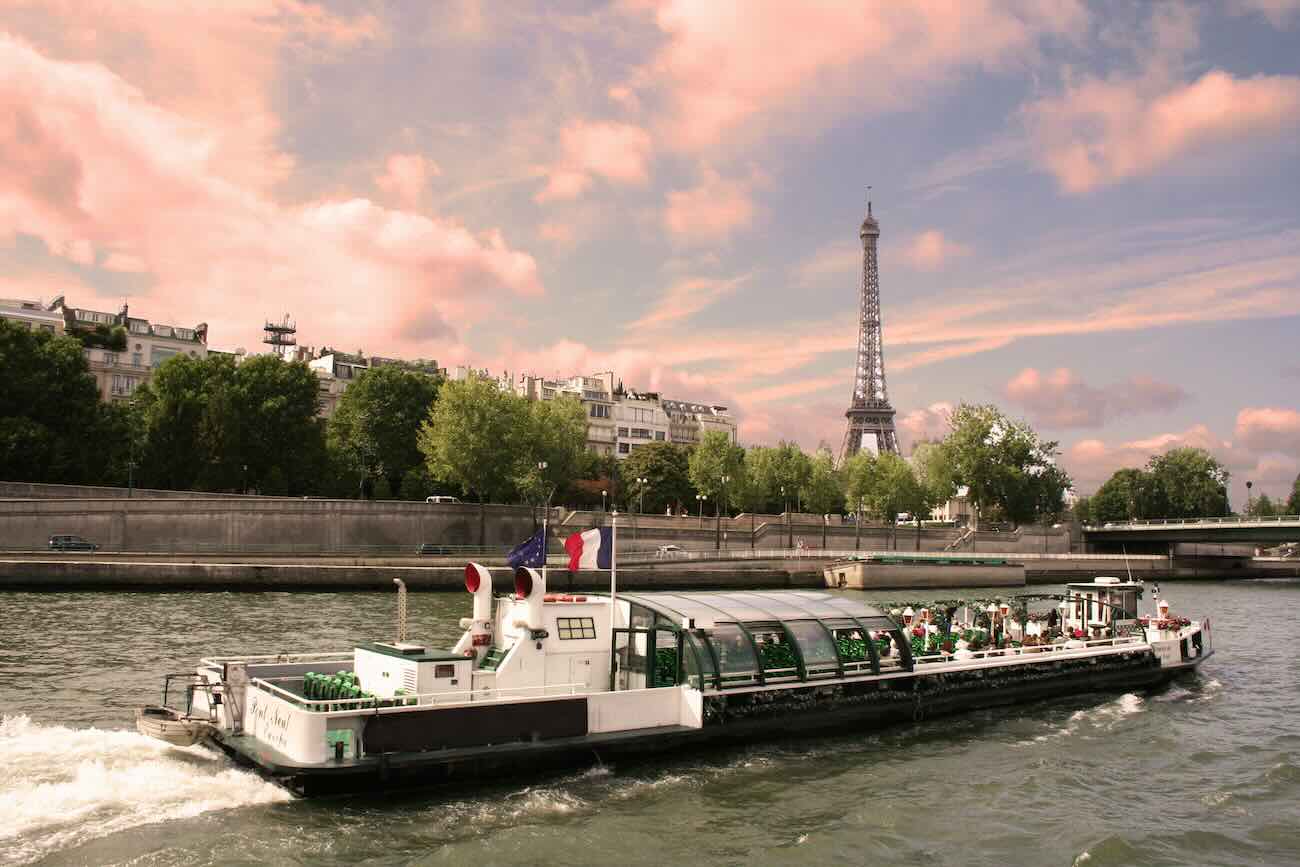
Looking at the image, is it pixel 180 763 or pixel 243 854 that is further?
pixel 180 763

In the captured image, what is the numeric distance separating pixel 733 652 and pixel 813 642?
191 centimetres

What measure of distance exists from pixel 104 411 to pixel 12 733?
5560 centimetres

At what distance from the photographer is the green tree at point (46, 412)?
195 ft

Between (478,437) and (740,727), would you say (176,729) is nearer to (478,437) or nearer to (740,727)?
(740,727)

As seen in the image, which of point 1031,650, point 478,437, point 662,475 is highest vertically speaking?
point 478,437

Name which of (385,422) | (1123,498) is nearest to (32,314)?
(385,422)

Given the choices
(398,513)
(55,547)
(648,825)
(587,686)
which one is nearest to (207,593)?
(55,547)

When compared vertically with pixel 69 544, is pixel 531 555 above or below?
above

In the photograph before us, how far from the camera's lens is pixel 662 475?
339 ft

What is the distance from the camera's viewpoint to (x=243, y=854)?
12.4 metres

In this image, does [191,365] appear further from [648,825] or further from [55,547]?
[648,825]

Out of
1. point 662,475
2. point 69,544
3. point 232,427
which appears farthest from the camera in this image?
point 662,475

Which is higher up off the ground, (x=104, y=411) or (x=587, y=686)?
(x=104, y=411)

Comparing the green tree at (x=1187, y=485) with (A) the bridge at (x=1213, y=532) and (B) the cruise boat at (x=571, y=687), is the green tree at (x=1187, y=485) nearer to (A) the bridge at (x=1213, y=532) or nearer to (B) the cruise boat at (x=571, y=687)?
(A) the bridge at (x=1213, y=532)
